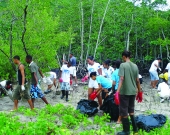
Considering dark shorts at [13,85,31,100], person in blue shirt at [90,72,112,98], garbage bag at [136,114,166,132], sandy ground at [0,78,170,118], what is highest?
person in blue shirt at [90,72,112,98]

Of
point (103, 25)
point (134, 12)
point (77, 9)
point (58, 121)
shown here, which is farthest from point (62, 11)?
point (58, 121)

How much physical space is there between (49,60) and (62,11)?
903 cm

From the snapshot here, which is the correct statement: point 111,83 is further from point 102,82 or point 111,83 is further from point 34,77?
point 34,77

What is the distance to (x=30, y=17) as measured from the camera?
28.4ft

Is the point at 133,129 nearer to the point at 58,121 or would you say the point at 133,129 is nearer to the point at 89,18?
the point at 58,121

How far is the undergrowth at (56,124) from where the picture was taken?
13.4ft

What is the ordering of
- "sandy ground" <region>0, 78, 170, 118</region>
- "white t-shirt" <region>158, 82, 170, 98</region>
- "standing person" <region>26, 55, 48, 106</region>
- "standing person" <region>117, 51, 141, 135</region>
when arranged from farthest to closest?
"white t-shirt" <region>158, 82, 170, 98</region>
"sandy ground" <region>0, 78, 170, 118</region>
"standing person" <region>26, 55, 48, 106</region>
"standing person" <region>117, 51, 141, 135</region>

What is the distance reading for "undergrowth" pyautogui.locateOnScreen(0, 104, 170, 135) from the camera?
4094 millimetres

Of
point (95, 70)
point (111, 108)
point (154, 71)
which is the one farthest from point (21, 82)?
point (154, 71)

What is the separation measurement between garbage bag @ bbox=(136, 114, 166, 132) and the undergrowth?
0.14 metres

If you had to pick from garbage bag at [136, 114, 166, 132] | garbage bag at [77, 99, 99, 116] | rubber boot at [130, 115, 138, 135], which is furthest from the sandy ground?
rubber boot at [130, 115, 138, 135]

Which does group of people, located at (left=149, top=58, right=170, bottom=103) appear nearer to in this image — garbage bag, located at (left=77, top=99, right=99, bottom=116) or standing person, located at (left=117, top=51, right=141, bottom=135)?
garbage bag, located at (left=77, top=99, right=99, bottom=116)

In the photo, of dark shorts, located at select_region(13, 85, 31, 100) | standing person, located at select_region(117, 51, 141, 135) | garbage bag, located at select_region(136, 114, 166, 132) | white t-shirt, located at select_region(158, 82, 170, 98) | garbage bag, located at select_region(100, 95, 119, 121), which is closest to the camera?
standing person, located at select_region(117, 51, 141, 135)

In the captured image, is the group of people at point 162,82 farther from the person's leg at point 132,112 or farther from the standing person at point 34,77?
A: the person's leg at point 132,112
